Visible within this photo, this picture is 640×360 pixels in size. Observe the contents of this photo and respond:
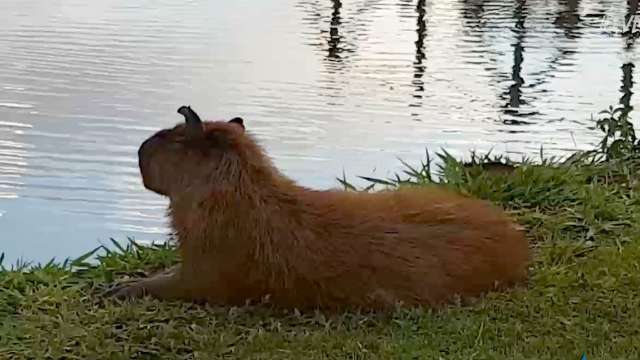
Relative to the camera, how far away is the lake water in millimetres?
6789

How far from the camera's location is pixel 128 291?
14.1ft

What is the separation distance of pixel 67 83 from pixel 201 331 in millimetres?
5698

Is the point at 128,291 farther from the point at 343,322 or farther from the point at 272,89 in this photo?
the point at 272,89

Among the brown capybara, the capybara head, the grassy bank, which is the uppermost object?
the capybara head

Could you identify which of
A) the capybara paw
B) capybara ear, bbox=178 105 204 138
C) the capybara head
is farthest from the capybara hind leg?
capybara ear, bbox=178 105 204 138

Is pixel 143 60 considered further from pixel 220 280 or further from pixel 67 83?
pixel 220 280

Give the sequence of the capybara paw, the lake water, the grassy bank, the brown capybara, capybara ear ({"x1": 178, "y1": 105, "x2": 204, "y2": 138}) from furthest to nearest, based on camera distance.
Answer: the lake water, the capybara paw, capybara ear ({"x1": 178, "y1": 105, "x2": 204, "y2": 138}), the brown capybara, the grassy bank

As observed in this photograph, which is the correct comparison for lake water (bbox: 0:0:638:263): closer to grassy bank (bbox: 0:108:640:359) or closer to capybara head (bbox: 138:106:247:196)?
grassy bank (bbox: 0:108:640:359)

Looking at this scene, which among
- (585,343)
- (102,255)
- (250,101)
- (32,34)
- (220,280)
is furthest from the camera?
(32,34)

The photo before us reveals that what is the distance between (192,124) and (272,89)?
516cm

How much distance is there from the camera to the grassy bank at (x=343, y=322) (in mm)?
3648

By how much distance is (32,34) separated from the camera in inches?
437

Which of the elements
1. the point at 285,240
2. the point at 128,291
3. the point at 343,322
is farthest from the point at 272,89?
the point at 343,322

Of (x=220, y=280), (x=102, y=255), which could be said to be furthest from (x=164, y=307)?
(x=102, y=255)
